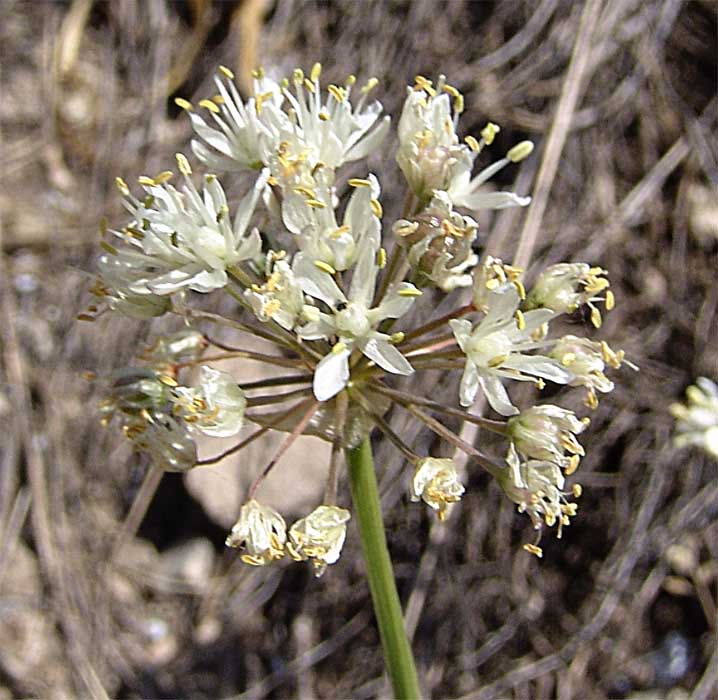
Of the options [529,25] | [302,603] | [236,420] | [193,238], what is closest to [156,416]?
[236,420]

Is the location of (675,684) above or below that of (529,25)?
below

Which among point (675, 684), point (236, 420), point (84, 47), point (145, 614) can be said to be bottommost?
point (145, 614)

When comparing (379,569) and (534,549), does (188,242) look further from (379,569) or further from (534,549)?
(534,549)

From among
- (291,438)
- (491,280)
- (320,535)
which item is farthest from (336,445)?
(491,280)

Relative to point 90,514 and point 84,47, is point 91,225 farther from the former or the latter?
point 90,514

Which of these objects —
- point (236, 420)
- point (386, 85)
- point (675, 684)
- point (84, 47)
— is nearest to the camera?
point (236, 420)

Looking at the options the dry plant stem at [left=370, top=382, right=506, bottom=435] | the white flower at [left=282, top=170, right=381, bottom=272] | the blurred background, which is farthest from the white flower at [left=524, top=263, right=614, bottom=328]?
the blurred background

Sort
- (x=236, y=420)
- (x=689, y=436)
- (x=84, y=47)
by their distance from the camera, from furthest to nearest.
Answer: (x=84, y=47) → (x=689, y=436) → (x=236, y=420)
